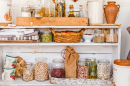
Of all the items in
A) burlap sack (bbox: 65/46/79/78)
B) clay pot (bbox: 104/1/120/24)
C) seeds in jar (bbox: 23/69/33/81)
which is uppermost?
clay pot (bbox: 104/1/120/24)

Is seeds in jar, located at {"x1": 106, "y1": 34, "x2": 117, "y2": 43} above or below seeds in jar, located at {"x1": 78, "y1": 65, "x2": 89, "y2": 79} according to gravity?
above

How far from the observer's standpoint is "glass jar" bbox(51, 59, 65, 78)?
6.07 feet

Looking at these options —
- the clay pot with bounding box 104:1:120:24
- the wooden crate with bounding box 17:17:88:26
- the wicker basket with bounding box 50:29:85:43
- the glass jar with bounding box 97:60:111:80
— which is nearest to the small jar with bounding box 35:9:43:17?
the wooden crate with bounding box 17:17:88:26

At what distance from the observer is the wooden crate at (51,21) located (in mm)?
1844

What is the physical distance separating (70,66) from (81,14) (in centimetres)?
59

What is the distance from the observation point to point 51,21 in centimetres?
184

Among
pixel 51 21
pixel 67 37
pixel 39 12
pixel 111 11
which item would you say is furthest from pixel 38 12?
pixel 111 11

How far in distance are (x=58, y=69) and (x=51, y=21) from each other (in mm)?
500

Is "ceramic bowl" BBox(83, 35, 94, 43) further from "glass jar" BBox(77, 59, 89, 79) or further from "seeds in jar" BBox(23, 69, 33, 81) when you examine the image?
"seeds in jar" BBox(23, 69, 33, 81)

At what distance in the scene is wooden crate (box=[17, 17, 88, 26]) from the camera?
184 cm

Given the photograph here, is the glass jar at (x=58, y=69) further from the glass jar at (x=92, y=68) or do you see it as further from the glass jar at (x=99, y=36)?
the glass jar at (x=99, y=36)

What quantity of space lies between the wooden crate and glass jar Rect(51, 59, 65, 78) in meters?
0.41

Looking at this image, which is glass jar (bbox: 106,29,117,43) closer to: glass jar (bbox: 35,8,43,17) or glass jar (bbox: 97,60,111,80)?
glass jar (bbox: 97,60,111,80)

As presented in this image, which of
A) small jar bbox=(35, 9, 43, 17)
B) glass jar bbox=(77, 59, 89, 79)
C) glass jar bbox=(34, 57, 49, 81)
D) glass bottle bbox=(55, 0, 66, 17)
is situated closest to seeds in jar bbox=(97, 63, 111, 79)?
glass jar bbox=(77, 59, 89, 79)
